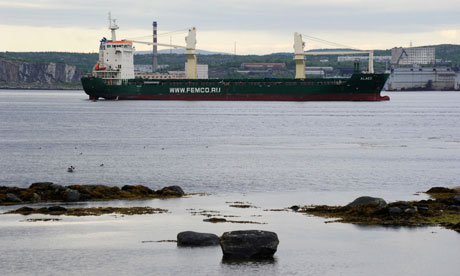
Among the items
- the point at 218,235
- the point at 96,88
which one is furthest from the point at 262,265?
the point at 96,88

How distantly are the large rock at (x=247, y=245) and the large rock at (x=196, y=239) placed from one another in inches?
50.5

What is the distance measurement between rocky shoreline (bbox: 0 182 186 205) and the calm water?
1304 mm

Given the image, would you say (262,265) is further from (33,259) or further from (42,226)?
(42,226)

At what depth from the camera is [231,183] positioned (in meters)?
34.7

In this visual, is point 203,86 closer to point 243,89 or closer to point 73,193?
point 243,89

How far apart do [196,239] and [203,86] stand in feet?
363

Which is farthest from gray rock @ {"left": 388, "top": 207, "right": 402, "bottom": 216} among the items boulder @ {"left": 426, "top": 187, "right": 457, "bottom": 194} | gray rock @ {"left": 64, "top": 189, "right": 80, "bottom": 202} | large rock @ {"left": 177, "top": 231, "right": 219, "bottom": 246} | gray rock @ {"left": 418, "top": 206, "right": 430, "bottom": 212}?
gray rock @ {"left": 64, "top": 189, "right": 80, "bottom": 202}

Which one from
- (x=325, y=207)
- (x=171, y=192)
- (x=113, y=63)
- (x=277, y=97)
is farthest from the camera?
(x=113, y=63)

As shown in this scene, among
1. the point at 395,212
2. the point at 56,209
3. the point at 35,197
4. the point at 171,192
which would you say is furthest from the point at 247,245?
the point at 35,197

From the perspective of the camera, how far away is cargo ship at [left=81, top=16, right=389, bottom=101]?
415 ft

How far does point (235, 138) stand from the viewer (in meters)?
64.0

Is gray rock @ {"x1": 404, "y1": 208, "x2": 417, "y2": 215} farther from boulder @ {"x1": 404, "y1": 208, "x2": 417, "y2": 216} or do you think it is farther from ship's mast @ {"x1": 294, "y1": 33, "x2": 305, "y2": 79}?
ship's mast @ {"x1": 294, "y1": 33, "x2": 305, "y2": 79}

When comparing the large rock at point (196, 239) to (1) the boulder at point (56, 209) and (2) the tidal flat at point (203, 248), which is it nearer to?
(2) the tidal flat at point (203, 248)

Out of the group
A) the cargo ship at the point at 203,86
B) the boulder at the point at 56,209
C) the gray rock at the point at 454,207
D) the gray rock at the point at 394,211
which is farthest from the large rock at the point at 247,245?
the cargo ship at the point at 203,86
